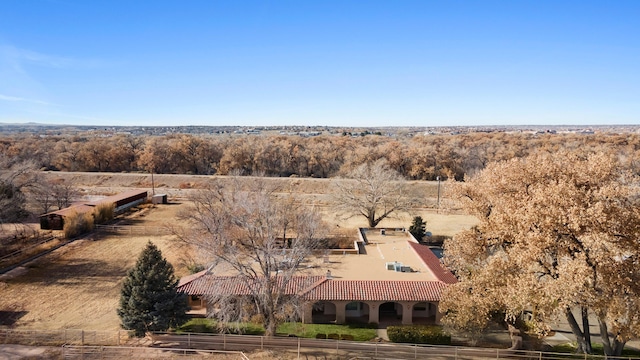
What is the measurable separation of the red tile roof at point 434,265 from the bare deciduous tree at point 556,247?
5065mm

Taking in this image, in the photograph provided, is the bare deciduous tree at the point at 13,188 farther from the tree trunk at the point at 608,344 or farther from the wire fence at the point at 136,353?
the tree trunk at the point at 608,344

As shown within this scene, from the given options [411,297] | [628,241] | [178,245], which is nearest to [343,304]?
[411,297]

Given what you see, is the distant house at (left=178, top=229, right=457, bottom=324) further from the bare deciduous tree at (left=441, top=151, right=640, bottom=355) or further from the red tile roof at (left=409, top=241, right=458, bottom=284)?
the bare deciduous tree at (left=441, top=151, right=640, bottom=355)

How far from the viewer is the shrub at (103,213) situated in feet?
146

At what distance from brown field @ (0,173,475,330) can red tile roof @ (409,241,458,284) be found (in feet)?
42.4

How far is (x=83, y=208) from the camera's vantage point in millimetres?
45531

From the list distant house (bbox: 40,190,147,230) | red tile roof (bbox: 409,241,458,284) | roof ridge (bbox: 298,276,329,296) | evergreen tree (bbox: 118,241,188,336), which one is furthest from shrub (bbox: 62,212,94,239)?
red tile roof (bbox: 409,241,458,284)

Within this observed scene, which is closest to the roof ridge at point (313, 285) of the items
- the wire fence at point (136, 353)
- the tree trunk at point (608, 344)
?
the wire fence at point (136, 353)

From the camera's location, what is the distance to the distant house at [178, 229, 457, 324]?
22766 millimetres

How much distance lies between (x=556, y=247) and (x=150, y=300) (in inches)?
712

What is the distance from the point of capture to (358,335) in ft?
71.0

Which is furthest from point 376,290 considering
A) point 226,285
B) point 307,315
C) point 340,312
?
point 226,285

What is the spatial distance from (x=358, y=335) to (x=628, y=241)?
12.6m

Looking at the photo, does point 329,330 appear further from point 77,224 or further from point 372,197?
point 77,224
